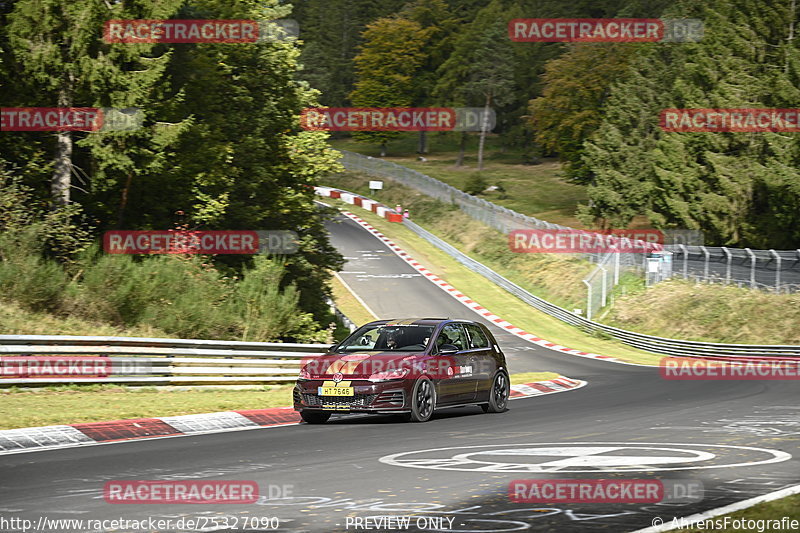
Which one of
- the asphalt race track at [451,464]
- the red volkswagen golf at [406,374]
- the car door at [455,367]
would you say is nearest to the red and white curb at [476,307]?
the red volkswagen golf at [406,374]

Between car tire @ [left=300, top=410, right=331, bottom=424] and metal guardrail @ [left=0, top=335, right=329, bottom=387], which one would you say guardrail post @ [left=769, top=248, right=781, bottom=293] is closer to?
metal guardrail @ [left=0, top=335, right=329, bottom=387]

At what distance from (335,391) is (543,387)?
36.6ft

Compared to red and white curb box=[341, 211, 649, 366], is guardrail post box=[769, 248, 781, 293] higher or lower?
higher

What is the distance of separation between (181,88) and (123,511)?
902 inches

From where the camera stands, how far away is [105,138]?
2664 cm

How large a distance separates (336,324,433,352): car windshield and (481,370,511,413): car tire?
1.77 meters

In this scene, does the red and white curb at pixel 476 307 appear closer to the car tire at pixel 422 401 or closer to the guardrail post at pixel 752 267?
the guardrail post at pixel 752 267

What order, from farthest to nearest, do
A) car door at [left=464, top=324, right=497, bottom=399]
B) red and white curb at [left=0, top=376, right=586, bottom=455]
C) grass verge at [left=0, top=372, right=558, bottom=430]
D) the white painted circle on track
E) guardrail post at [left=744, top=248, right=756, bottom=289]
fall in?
guardrail post at [left=744, top=248, right=756, bottom=289], car door at [left=464, top=324, right=497, bottom=399], grass verge at [left=0, top=372, right=558, bottom=430], red and white curb at [left=0, top=376, right=586, bottom=455], the white painted circle on track

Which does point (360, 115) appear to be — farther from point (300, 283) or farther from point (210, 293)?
point (210, 293)

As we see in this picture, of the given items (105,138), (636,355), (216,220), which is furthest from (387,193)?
(105,138)

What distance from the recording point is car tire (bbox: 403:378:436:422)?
1484 centimetres

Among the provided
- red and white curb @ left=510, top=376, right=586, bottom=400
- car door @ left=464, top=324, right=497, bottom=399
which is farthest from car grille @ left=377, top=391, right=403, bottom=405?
red and white curb @ left=510, top=376, right=586, bottom=400

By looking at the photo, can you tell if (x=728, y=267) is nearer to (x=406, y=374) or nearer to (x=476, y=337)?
(x=476, y=337)

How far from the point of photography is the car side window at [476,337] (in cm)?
1697
